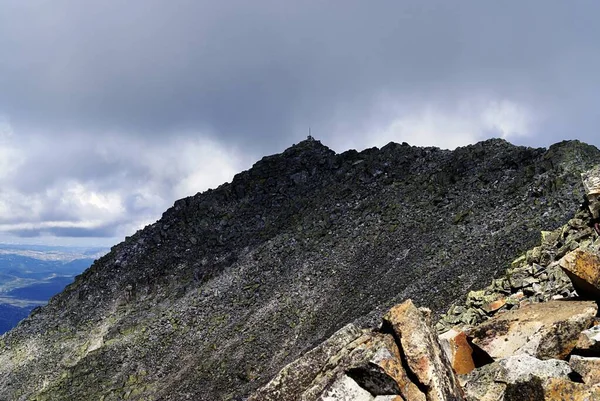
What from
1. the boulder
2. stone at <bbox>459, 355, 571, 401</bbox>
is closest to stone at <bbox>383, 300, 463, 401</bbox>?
stone at <bbox>459, 355, 571, 401</bbox>

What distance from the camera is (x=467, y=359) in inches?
424

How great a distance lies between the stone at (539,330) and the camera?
913 centimetres

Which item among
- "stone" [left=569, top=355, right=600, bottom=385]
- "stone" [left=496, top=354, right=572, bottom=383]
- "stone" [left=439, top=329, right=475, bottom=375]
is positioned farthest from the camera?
"stone" [left=439, top=329, right=475, bottom=375]

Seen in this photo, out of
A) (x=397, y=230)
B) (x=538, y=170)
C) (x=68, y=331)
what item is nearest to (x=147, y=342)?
(x=68, y=331)

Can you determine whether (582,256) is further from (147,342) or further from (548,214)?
(147,342)

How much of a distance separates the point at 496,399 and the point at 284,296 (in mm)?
34112

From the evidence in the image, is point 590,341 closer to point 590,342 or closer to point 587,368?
point 590,342

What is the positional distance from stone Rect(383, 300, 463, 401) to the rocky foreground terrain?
0.02 metres

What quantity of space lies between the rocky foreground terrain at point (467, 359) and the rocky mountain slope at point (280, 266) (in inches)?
770

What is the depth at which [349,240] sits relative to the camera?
45844mm

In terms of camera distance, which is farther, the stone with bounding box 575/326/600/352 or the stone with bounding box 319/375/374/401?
the stone with bounding box 319/375/374/401

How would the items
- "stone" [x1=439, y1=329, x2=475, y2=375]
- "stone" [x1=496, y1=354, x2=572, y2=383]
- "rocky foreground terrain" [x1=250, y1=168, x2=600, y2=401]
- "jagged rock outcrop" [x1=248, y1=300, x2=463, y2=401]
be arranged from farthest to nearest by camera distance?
1. "stone" [x1=439, y1=329, x2=475, y2=375]
2. "jagged rock outcrop" [x1=248, y1=300, x2=463, y2=401]
3. "stone" [x1=496, y1=354, x2=572, y2=383]
4. "rocky foreground terrain" [x1=250, y1=168, x2=600, y2=401]

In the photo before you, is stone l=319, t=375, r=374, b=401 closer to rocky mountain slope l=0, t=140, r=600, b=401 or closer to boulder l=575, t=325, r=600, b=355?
boulder l=575, t=325, r=600, b=355

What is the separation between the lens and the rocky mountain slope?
114ft
